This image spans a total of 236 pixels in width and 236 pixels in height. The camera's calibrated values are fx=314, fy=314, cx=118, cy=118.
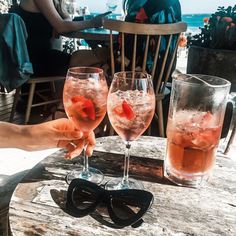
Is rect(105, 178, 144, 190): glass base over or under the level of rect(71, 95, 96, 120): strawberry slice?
under

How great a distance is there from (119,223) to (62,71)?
2297 mm

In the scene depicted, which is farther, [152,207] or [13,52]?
[13,52]

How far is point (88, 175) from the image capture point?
0.78m

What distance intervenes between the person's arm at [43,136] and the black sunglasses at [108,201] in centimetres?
13

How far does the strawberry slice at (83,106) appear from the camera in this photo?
2.36 feet

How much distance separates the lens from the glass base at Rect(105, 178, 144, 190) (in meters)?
0.74

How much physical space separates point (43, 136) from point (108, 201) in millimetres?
244

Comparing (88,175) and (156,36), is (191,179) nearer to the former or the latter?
(88,175)

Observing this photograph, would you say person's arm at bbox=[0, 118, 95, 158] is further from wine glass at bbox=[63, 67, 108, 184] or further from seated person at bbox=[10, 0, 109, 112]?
seated person at bbox=[10, 0, 109, 112]

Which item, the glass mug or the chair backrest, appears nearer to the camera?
the glass mug

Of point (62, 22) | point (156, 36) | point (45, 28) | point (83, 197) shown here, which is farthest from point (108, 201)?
point (45, 28)

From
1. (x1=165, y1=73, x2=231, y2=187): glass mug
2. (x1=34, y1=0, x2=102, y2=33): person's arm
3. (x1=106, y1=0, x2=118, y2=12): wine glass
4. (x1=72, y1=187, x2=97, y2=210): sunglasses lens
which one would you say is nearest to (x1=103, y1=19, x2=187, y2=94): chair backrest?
(x1=34, y1=0, x2=102, y2=33): person's arm

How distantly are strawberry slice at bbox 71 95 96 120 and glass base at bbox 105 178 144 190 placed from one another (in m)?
0.17

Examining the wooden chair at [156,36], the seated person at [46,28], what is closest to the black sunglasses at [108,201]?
the wooden chair at [156,36]
